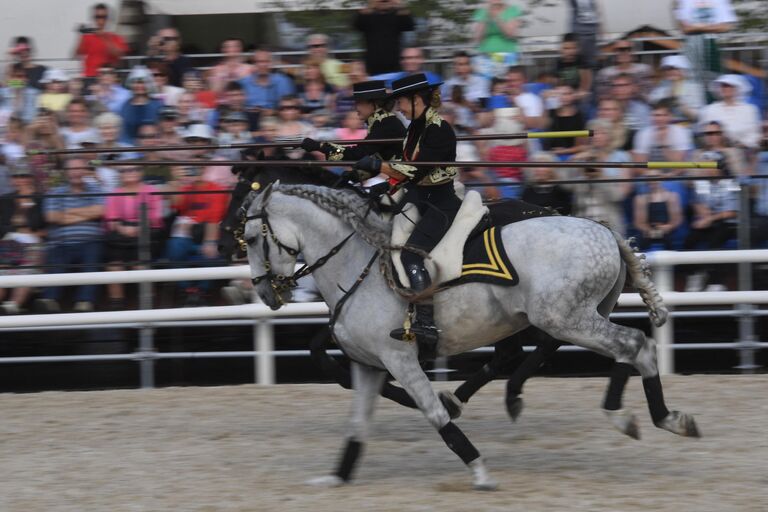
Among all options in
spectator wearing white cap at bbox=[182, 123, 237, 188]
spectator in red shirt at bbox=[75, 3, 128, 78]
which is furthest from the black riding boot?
spectator in red shirt at bbox=[75, 3, 128, 78]

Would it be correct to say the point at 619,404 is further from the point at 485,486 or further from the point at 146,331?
the point at 146,331

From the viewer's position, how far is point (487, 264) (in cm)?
674

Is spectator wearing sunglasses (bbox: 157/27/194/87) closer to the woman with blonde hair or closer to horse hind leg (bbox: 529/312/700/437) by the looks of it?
the woman with blonde hair

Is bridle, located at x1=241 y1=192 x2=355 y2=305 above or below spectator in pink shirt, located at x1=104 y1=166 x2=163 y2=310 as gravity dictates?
above

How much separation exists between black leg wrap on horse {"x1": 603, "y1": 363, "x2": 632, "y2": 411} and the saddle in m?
0.78

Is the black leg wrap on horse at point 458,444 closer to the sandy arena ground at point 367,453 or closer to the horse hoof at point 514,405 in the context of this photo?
the sandy arena ground at point 367,453

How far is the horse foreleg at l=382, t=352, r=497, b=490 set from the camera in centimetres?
658

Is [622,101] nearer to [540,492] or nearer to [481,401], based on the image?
[481,401]

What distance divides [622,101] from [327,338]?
3.93 m

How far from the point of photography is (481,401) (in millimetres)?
9023

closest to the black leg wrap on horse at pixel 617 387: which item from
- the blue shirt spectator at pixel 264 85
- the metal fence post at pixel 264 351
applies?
the metal fence post at pixel 264 351

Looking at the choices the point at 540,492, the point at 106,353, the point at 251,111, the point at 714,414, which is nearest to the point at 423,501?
the point at 540,492

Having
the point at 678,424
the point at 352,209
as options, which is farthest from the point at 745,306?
the point at 352,209

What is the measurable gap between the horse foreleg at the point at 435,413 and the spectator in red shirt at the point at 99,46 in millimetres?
6684
